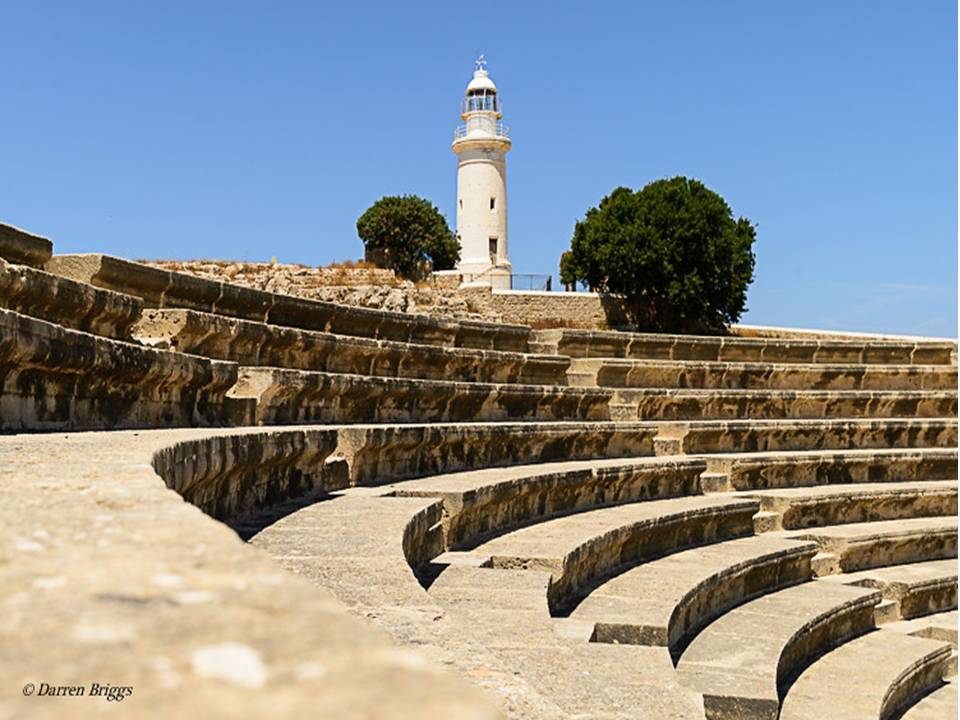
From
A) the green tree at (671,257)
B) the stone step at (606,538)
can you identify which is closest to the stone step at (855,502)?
the stone step at (606,538)

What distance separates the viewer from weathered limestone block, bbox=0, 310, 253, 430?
5312mm

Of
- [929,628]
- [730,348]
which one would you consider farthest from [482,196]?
[929,628]

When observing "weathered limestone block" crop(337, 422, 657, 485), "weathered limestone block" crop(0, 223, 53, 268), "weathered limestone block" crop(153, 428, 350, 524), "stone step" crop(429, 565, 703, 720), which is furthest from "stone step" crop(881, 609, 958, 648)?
"weathered limestone block" crop(0, 223, 53, 268)

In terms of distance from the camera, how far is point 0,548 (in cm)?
168

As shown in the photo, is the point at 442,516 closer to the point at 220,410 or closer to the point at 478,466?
the point at 220,410

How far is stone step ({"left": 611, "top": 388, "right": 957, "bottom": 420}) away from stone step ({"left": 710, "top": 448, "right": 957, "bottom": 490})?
1.30 metres

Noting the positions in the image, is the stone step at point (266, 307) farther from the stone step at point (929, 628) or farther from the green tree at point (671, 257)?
the green tree at point (671, 257)

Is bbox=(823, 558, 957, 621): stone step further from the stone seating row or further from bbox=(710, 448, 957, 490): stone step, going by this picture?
the stone seating row

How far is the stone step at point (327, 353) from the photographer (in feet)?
26.8

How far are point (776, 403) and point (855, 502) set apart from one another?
2.63 metres

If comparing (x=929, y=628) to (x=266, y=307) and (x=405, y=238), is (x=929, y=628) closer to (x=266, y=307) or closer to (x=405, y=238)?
(x=266, y=307)

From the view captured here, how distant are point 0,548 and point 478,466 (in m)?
8.73

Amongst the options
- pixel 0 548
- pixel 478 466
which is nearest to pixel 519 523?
pixel 478 466

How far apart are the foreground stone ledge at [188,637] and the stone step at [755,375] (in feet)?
43.7
